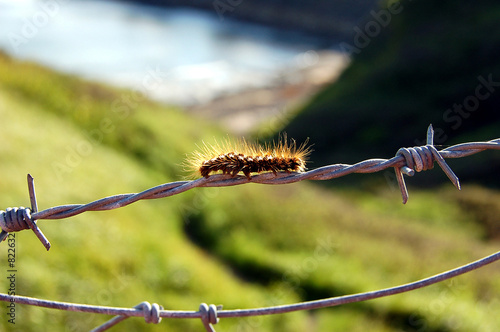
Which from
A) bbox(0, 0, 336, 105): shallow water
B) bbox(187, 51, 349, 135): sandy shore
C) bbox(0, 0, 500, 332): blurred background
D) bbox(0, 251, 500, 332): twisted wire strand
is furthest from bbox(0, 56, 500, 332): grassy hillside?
bbox(0, 0, 336, 105): shallow water

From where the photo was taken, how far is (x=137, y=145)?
16.3 meters

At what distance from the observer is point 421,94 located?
Result: 26.5 meters

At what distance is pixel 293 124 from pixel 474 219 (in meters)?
13.8

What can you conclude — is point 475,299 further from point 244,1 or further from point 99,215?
point 244,1

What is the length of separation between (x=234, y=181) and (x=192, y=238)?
10.9 meters

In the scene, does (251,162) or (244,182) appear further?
(251,162)

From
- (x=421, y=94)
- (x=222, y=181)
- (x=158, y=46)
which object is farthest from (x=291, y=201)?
(x=158, y=46)

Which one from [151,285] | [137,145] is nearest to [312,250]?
[151,285]

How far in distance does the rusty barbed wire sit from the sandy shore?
29485mm

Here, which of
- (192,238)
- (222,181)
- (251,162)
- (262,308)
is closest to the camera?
(262,308)

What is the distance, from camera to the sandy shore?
3741 centimetres

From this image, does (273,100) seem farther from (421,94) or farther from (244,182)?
(244,182)

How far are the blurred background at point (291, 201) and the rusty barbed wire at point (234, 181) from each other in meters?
4.13

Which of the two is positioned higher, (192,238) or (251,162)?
(192,238)
